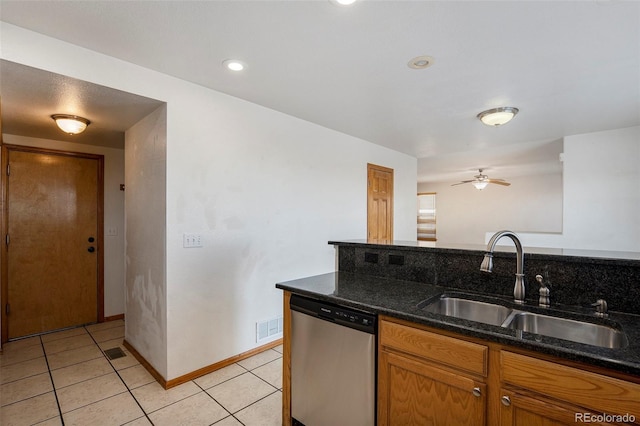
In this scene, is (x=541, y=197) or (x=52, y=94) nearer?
(x=52, y=94)

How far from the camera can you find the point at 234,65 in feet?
7.41

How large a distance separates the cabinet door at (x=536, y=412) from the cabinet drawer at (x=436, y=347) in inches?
4.8

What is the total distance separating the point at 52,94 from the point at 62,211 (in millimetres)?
1943

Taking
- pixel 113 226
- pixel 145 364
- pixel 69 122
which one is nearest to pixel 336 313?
pixel 145 364

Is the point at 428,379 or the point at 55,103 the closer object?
the point at 428,379

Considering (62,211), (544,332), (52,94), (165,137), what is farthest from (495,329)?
(62,211)

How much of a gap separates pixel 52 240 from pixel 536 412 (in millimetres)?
4660

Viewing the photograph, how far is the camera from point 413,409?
1383 mm

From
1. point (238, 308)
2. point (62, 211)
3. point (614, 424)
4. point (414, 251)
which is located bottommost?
point (238, 308)

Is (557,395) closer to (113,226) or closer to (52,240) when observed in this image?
(113,226)

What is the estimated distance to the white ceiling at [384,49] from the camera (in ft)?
5.46

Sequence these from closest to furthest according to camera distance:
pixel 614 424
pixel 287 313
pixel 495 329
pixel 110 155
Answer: pixel 614 424
pixel 495 329
pixel 287 313
pixel 110 155

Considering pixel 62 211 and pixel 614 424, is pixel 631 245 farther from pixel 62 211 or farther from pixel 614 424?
pixel 62 211

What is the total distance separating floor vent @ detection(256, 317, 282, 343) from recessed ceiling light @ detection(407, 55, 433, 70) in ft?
8.75
